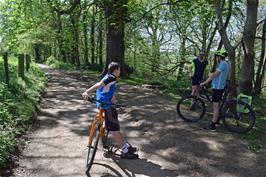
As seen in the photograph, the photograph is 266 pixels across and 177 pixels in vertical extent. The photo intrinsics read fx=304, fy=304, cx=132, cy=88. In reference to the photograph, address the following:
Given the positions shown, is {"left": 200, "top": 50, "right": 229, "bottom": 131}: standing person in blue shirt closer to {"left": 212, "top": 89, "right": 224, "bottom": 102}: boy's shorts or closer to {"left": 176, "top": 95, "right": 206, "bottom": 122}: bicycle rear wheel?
{"left": 212, "top": 89, "right": 224, "bottom": 102}: boy's shorts

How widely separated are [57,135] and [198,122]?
3941 millimetres

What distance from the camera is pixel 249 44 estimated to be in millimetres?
9391

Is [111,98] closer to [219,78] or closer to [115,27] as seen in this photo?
[219,78]

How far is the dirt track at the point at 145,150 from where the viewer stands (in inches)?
230

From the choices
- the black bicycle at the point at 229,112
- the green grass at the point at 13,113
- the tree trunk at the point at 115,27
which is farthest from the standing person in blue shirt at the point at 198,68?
the tree trunk at the point at 115,27

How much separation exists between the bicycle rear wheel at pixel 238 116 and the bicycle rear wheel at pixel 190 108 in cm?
85

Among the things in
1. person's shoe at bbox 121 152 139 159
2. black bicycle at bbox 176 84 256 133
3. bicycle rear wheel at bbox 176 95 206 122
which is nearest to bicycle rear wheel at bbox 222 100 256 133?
black bicycle at bbox 176 84 256 133

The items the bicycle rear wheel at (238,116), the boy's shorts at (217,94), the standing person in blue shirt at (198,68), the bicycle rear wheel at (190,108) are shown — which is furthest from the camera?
the standing person in blue shirt at (198,68)

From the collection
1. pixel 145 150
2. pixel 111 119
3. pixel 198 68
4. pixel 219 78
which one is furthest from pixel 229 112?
pixel 111 119

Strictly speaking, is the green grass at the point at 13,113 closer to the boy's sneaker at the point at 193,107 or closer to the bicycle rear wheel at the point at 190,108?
the bicycle rear wheel at the point at 190,108

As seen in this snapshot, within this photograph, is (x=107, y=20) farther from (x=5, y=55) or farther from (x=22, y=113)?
(x=22, y=113)

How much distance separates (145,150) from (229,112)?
2571mm

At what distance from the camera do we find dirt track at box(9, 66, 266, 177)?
5.84 m

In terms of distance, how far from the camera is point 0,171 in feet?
17.7
